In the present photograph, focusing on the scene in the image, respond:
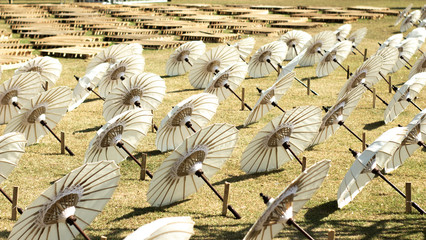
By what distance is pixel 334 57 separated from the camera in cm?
1443

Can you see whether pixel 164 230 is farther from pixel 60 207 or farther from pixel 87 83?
pixel 87 83

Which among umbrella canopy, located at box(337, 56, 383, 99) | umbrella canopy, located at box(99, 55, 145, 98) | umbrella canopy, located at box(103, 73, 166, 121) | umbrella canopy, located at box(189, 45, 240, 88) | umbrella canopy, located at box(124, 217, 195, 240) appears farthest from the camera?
umbrella canopy, located at box(189, 45, 240, 88)

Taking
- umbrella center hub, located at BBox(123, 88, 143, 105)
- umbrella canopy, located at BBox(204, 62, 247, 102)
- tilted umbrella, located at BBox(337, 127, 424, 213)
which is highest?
umbrella canopy, located at BBox(204, 62, 247, 102)

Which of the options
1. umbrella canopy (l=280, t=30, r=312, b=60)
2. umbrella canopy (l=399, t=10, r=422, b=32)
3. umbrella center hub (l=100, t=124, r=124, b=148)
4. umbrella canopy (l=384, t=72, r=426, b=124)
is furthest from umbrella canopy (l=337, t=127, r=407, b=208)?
umbrella canopy (l=399, t=10, r=422, b=32)

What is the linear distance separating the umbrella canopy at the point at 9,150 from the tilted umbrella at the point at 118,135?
1.10 meters

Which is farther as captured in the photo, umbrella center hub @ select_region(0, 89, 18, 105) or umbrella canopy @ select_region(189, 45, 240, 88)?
umbrella canopy @ select_region(189, 45, 240, 88)

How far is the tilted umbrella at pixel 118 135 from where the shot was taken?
7.89m

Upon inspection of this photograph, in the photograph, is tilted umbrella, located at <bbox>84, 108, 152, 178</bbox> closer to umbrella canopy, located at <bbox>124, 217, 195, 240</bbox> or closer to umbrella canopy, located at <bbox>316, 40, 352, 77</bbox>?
umbrella canopy, located at <bbox>124, 217, 195, 240</bbox>

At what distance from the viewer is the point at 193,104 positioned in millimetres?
8531

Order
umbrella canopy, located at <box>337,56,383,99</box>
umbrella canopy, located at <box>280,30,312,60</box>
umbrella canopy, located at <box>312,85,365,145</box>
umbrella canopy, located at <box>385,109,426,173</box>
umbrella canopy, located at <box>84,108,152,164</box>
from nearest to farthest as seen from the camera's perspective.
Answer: umbrella canopy, located at <box>385,109,426,173</box>, umbrella canopy, located at <box>84,108,152,164</box>, umbrella canopy, located at <box>312,85,365,145</box>, umbrella canopy, located at <box>337,56,383,99</box>, umbrella canopy, located at <box>280,30,312,60</box>

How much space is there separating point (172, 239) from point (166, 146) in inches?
181

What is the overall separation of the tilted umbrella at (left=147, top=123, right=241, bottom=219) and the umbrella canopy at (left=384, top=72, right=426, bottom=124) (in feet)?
13.1

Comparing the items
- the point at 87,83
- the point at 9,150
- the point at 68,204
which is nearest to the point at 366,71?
the point at 87,83

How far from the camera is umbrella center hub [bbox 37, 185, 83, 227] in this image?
18.3ft
